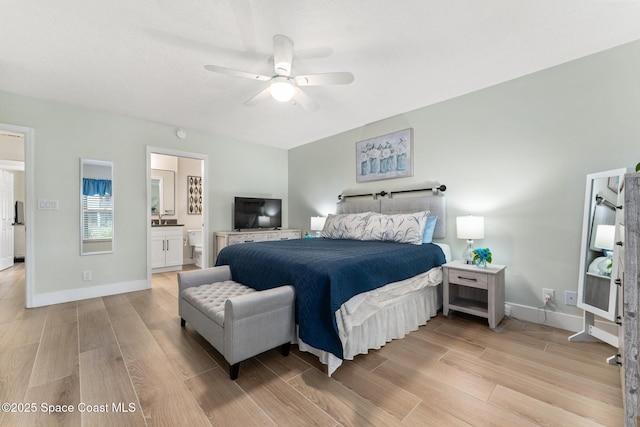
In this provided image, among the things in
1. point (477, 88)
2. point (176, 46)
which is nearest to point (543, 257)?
point (477, 88)

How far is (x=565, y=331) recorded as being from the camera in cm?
239

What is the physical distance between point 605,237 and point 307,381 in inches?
105

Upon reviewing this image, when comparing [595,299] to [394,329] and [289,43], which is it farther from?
[289,43]

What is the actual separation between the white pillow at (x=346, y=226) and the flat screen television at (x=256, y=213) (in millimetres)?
1700

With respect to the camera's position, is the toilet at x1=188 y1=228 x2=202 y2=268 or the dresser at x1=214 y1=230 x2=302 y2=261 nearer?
the dresser at x1=214 y1=230 x2=302 y2=261

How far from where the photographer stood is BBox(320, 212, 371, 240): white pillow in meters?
3.44

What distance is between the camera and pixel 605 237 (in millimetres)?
2111

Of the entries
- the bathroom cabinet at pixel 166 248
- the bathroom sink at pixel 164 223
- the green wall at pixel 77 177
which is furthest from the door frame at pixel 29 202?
the bathroom sink at pixel 164 223

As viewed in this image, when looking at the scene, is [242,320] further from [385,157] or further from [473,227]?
[385,157]

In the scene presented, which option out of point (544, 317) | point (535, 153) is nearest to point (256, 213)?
point (535, 153)

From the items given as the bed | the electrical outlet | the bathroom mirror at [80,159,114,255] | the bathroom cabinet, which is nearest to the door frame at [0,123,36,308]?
the bathroom mirror at [80,159,114,255]

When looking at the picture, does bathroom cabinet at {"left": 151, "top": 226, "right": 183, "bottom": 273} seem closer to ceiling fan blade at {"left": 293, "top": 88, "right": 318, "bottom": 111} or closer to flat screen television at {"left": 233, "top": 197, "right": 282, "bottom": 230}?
flat screen television at {"left": 233, "top": 197, "right": 282, "bottom": 230}

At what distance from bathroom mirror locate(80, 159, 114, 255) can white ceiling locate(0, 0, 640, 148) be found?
902mm

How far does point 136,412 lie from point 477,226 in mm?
3181
